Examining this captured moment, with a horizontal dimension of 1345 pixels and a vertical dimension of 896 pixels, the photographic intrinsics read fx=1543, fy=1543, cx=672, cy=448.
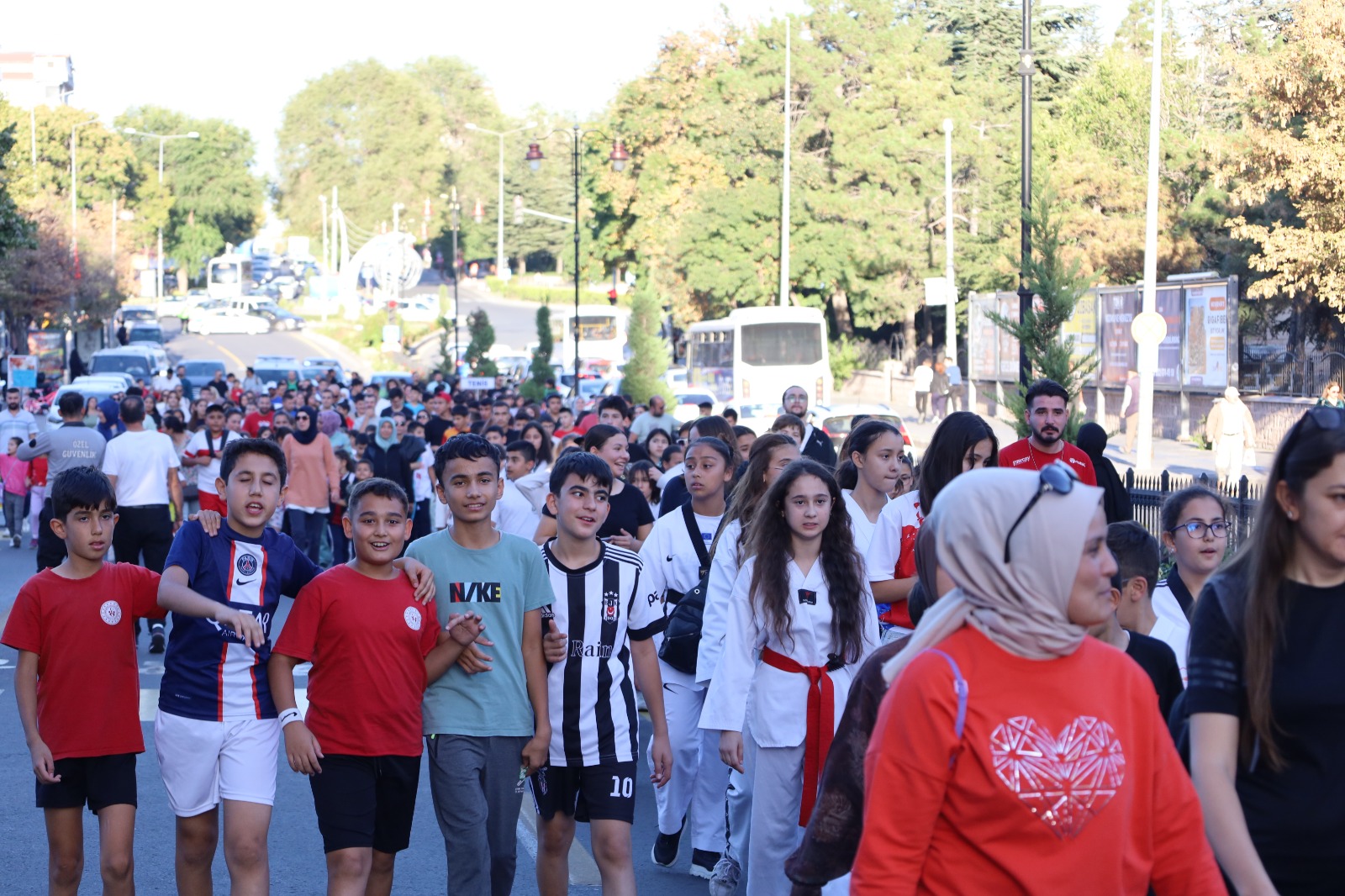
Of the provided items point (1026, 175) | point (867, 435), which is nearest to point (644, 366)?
point (1026, 175)

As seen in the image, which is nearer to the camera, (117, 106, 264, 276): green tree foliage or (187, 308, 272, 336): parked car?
(187, 308, 272, 336): parked car

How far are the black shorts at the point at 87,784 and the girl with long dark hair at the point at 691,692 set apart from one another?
2.25 metres

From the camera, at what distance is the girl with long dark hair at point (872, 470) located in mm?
6762

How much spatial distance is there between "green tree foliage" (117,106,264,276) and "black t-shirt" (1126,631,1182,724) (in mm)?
119286

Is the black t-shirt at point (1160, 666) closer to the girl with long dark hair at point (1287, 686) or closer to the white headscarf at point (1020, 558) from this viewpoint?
the girl with long dark hair at point (1287, 686)

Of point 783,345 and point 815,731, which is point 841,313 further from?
point 815,731

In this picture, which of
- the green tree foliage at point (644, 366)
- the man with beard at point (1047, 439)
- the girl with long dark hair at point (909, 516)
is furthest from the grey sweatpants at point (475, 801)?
the green tree foliage at point (644, 366)

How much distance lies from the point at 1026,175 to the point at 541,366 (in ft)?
89.8

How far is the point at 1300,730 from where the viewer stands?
3109mm

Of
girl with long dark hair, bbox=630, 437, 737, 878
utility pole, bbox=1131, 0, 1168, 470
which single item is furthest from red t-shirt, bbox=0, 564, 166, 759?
utility pole, bbox=1131, 0, 1168, 470

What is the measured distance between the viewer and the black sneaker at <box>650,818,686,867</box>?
679 cm

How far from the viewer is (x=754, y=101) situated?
55656 mm

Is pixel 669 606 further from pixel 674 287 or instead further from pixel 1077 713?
pixel 674 287

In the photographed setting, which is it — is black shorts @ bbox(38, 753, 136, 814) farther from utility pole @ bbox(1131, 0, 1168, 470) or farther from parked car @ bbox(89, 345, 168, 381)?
parked car @ bbox(89, 345, 168, 381)
